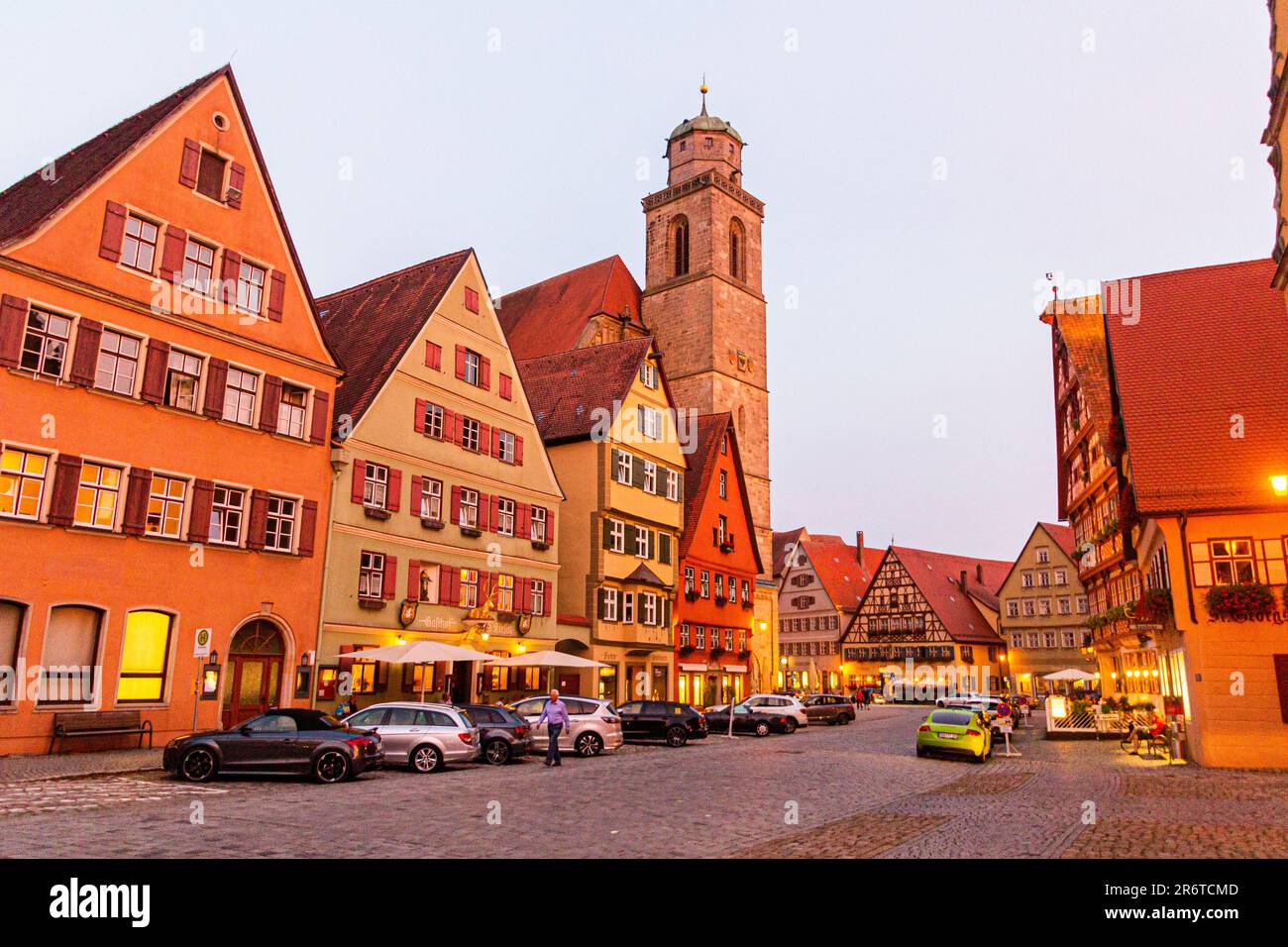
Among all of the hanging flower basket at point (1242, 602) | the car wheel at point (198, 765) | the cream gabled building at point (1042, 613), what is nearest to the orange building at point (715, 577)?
the hanging flower basket at point (1242, 602)

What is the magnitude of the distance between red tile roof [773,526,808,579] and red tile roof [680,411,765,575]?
39.0 m

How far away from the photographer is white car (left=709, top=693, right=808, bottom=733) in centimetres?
3769

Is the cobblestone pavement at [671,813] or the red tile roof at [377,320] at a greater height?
the red tile roof at [377,320]

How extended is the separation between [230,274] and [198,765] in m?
13.9

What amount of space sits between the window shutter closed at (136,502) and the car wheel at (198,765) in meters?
7.50

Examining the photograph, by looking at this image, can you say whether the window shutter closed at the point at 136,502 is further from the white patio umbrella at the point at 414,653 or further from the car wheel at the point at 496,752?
the car wheel at the point at 496,752

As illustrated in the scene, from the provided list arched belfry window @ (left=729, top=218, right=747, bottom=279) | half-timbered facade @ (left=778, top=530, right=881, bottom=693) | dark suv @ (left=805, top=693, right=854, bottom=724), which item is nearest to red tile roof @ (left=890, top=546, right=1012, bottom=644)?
half-timbered facade @ (left=778, top=530, right=881, bottom=693)

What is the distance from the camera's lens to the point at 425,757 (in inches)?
811

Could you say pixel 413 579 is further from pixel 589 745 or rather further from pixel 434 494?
pixel 589 745

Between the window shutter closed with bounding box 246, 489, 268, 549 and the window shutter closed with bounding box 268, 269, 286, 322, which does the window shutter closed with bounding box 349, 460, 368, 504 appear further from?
the window shutter closed with bounding box 268, 269, 286, 322

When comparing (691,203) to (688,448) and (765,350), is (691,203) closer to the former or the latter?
(765,350)

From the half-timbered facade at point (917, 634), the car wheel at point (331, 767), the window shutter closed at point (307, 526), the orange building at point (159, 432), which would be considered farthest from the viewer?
the half-timbered facade at point (917, 634)

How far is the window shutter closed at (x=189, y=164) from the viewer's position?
2503 cm

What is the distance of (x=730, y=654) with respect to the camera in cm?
5031
